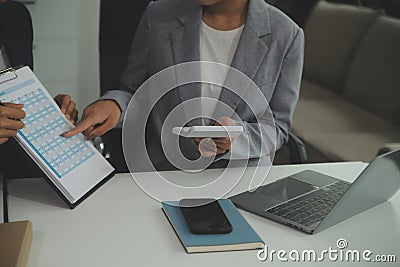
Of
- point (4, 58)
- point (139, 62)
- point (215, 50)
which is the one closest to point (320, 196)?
point (215, 50)

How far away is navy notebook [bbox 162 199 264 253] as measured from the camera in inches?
40.7

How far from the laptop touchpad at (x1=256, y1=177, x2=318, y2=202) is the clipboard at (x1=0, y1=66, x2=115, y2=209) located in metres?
0.36

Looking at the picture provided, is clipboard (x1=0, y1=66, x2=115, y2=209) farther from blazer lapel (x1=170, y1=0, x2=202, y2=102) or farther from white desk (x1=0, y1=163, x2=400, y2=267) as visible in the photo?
blazer lapel (x1=170, y1=0, x2=202, y2=102)

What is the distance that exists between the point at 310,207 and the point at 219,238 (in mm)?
242

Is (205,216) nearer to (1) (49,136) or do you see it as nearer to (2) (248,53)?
(1) (49,136)

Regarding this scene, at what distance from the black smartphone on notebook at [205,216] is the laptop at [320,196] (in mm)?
86

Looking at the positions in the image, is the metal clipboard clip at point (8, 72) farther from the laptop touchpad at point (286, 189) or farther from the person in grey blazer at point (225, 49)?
the laptop touchpad at point (286, 189)

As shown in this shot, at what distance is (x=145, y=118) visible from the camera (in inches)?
60.7

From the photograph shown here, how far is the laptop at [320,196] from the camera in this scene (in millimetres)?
1075

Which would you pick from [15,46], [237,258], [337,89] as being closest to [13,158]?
[15,46]

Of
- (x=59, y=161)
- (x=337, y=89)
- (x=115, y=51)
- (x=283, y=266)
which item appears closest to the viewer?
(x=283, y=266)

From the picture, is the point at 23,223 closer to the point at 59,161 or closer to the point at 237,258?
the point at 59,161

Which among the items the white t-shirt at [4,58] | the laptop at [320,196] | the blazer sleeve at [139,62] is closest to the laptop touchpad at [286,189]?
the laptop at [320,196]

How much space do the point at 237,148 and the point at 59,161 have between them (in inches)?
16.2
